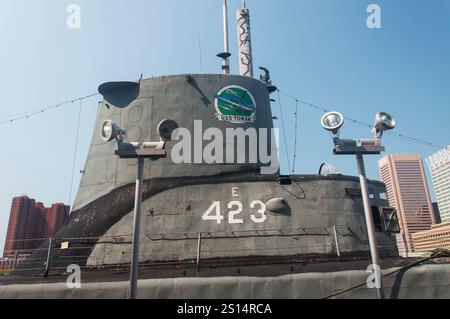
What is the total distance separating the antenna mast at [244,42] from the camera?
17.9 metres

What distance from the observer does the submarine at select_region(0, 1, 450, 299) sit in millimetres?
7324

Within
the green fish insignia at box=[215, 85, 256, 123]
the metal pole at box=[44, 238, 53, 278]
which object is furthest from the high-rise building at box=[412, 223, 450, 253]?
the metal pole at box=[44, 238, 53, 278]

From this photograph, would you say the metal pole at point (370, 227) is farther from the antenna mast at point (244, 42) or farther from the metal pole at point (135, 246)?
the antenna mast at point (244, 42)

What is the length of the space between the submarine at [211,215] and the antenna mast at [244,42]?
5806 millimetres

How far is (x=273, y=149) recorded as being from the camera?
11883 millimetres

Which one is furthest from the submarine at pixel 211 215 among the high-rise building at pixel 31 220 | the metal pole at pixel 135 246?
the high-rise building at pixel 31 220

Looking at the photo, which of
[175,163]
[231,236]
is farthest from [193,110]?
[231,236]

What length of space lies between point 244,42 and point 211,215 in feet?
40.7

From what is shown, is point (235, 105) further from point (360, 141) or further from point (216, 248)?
point (360, 141)

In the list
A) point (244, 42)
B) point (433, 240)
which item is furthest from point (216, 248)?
point (433, 240)
